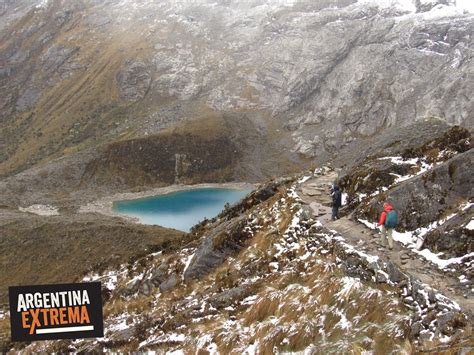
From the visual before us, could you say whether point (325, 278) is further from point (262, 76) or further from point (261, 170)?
point (262, 76)

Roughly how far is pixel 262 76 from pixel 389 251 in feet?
476

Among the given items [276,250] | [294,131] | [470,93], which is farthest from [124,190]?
[276,250]

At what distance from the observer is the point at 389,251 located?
16859 mm

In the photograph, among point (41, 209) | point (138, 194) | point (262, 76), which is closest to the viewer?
point (41, 209)

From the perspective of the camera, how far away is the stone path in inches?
517

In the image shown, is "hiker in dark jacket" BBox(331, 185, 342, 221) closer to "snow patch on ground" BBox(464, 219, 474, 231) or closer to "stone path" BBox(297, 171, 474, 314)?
"stone path" BBox(297, 171, 474, 314)

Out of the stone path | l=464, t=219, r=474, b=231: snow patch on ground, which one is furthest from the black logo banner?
l=464, t=219, r=474, b=231: snow patch on ground

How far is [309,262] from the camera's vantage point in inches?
681

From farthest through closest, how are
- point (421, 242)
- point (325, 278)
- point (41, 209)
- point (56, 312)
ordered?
point (41, 209), point (421, 242), point (325, 278), point (56, 312)

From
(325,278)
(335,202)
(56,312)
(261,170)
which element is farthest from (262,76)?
(56,312)

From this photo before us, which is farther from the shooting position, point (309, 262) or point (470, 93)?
point (470, 93)

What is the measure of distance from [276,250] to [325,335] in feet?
22.3

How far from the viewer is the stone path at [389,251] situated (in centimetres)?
1313

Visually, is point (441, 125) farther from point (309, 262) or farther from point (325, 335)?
point (325, 335)
